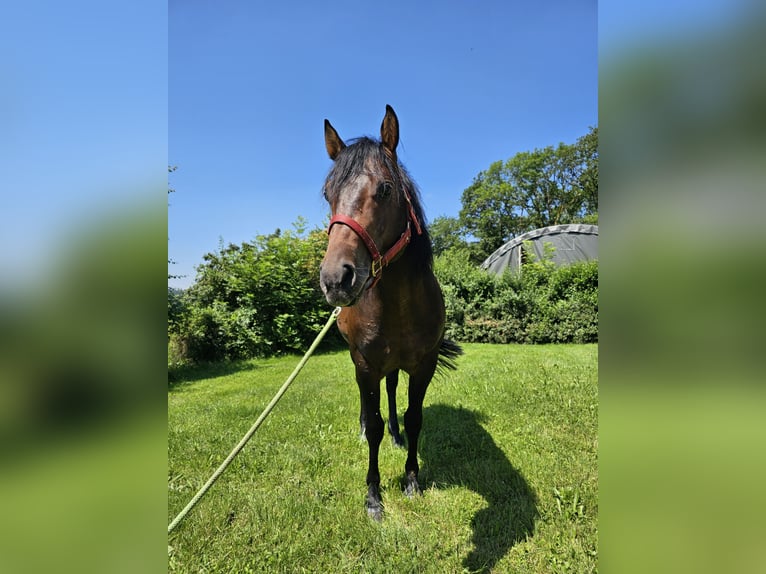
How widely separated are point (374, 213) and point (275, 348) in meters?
10.1

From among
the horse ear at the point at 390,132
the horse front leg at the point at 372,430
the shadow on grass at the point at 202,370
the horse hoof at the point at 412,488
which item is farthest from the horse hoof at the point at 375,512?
the shadow on grass at the point at 202,370

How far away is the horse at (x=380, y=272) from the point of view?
1888 millimetres

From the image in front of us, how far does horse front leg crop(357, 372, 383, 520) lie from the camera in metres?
2.81

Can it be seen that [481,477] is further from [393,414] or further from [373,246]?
[373,246]

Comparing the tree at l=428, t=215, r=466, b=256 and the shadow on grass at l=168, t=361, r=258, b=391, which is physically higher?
the tree at l=428, t=215, r=466, b=256

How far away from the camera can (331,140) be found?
2.60 m

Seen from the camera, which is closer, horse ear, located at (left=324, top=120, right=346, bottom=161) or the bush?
horse ear, located at (left=324, top=120, right=346, bottom=161)

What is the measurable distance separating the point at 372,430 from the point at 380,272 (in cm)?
163

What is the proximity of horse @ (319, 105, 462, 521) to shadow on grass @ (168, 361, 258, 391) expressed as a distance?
252 inches

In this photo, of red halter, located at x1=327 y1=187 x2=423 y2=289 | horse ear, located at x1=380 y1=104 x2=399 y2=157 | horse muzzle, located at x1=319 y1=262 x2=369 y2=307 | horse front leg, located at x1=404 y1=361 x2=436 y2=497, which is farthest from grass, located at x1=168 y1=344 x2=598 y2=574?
horse ear, located at x1=380 y1=104 x2=399 y2=157

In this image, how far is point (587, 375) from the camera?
6.07 m

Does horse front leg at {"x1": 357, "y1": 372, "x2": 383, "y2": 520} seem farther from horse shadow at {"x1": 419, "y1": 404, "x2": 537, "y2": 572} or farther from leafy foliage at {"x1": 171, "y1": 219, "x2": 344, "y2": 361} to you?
leafy foliage at {"x1": 171, "y1": 219, "x2": 344, "y2": 361}
